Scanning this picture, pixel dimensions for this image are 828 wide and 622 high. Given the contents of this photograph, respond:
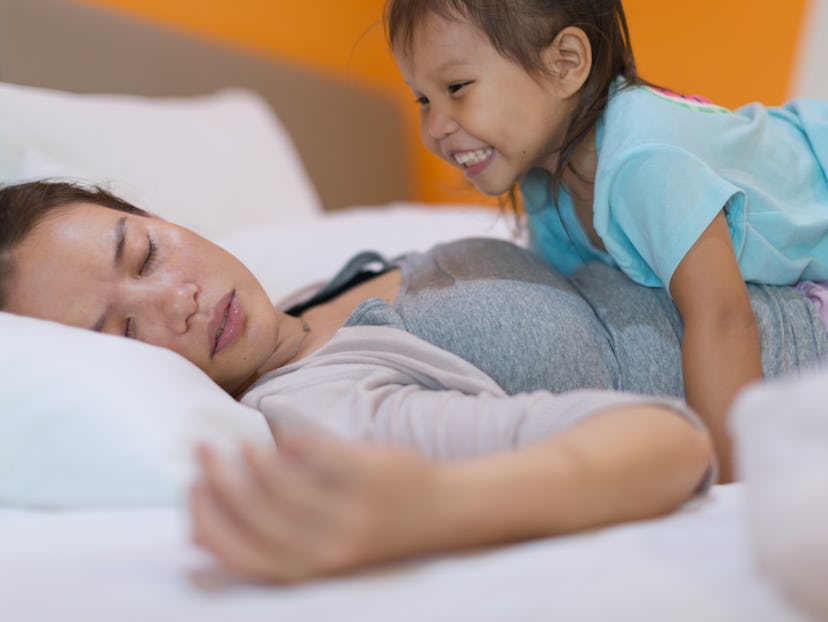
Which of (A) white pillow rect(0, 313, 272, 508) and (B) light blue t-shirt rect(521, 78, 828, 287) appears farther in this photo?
(B) light blue t-shirt rect(521, 78, 828, 287)

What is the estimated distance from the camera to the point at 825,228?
109 centimetres

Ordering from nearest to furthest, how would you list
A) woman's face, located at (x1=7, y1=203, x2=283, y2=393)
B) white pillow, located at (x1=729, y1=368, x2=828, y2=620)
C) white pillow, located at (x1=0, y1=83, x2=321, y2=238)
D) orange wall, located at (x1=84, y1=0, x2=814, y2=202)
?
1. white pillow, located at (x1=729, y1=368, x2=828, y2=620)
2. woman's face, located at (x1=7, y1=203, x2=283, y2=393)
3. white pillow, located at (x1=0, y1=83, x2=321, y2=238)
4. orange wall, located at (x1=84, y1=0, x2=814, y2=202)

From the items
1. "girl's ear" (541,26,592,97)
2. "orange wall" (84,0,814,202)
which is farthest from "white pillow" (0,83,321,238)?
"girl's ear" (541,26,592,97)

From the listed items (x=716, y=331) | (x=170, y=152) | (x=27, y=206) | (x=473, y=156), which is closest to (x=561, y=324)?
(x=716, y=331)

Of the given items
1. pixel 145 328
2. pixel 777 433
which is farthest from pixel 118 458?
pixel 777 433

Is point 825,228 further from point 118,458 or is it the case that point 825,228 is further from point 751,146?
point 118,458

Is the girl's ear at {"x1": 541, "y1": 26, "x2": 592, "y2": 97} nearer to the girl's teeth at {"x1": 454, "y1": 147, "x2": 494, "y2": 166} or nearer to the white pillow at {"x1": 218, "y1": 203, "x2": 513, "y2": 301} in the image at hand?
the girl's teeth at {"x1": 454, "y1": 147, "x2": 494, "y2": 166}

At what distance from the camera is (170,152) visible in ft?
5.52

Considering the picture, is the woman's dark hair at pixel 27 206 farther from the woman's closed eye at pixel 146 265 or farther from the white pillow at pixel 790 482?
the white pillow at pixel 790 482

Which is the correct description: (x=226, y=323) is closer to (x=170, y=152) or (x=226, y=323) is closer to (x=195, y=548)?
(x=195, y=548)

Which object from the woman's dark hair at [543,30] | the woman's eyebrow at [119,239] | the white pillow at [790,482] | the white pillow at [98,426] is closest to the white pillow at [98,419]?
the white pillow at [98,426]

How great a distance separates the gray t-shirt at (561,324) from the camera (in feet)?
3.01

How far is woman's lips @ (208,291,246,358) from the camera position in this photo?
964 millimetres

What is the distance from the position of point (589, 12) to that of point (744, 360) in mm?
499
